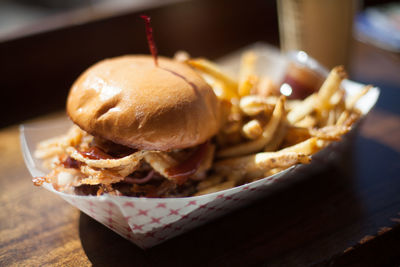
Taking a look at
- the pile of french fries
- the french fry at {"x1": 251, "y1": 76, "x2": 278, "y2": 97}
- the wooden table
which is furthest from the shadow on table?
the french fry at {"x1": 251, "y1": 76, "x2": 278, "y2": 97}

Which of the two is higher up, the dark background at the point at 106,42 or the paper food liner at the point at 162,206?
the dark background at the point at 106,42

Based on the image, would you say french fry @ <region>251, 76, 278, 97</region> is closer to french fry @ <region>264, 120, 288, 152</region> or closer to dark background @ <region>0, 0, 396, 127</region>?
french fry @ <region>264, 120, 288, 152</region>

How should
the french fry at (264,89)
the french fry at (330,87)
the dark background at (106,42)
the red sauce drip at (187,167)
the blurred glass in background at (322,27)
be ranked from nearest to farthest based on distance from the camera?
1. the red sauce drip at (187,167)
2. the french fry at (330,87)
3. the french fry at (264,89)
4. the blurred glass in background at (322,27)
5. the dark background at (106,42)

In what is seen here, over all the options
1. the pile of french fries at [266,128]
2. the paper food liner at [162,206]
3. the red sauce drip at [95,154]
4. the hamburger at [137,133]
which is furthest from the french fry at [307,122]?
the red sauce drip at [95,154]

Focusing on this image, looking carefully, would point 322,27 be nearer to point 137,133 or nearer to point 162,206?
point 137,133

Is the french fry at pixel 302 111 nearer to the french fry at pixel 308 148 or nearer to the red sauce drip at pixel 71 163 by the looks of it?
the french fry at pixel 308 148

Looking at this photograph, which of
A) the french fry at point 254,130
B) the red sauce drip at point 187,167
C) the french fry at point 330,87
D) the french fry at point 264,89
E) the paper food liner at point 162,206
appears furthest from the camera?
the french fry at point 264,89
